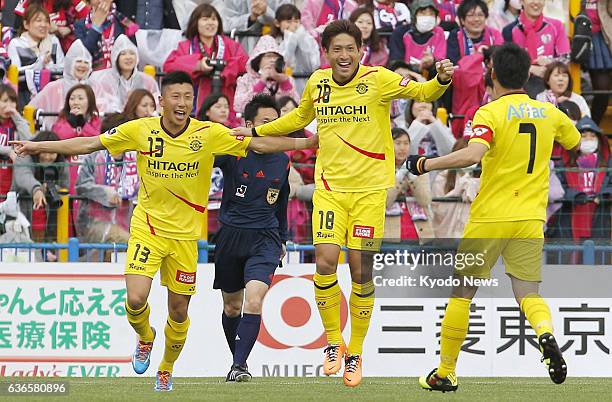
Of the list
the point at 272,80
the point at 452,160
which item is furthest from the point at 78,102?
the point at 452,160

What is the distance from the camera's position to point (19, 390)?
1120cm

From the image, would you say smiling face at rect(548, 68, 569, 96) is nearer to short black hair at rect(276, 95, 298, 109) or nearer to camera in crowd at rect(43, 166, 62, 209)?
short black hair at rect(276, 95, 298, 109)

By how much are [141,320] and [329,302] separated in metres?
1.62

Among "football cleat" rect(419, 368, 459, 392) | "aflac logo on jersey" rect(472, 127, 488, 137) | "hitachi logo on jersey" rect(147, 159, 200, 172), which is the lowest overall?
"football cleat" rect(419, 368, 459, 392)

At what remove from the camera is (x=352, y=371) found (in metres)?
11.5

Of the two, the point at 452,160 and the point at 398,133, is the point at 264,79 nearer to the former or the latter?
the point at 398,133

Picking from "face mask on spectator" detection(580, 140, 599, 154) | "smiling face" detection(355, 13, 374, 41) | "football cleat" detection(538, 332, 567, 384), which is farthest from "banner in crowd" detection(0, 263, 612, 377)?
"football cleat" detection(538, 332, 567, 384)

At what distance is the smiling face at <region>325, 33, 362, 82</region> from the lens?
11.6 m

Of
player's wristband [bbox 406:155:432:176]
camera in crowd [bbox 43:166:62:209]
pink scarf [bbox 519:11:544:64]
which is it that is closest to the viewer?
player's wristband [bbox 406:155:432:176]

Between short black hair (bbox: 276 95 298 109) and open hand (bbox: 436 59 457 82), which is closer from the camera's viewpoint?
open hand (bbox: 436 59 457 82)

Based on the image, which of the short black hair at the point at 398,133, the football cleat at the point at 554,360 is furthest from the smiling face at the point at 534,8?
the football cleat at the point at 554,360

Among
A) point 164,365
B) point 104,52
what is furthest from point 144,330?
point 104,52

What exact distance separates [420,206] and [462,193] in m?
0.47

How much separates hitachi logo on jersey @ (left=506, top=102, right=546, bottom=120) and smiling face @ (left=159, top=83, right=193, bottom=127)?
112 inches
